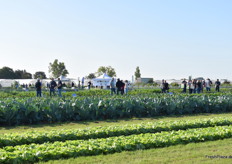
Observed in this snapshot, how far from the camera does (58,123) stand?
12.6m

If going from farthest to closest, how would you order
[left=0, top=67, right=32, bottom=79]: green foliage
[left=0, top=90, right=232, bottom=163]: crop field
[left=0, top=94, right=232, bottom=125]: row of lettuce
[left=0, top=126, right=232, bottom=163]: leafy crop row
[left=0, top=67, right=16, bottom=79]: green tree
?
[left=0, top=67, right=32, bottom=79]: green foliage
[left=0, top=67, right=16, bottom=79]: green tree
[left=0, top=94, right=232, bottom=125]: row of lettuce
[left=0, top=90, right=232, bottom=163]: crop field
[left=0, top=126, right=232, bottom=163]: leafy crop row

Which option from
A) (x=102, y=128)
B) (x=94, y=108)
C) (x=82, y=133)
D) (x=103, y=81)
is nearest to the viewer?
(x=82, y=133)

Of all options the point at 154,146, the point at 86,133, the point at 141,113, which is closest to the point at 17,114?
the point at 86,133

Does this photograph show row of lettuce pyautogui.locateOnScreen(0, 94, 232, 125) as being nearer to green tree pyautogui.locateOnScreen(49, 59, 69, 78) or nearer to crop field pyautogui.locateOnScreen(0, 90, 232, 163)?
crop field pyautogui.locateOnScreen(0, 90, 232, 163)

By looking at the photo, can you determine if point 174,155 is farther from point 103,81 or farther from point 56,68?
point 56,68

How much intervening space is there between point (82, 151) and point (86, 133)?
199cm

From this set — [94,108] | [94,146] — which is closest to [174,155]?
[94,146]

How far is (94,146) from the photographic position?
6.70 metres

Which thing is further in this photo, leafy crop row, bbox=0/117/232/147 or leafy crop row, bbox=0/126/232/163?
leafy crop row, bbox=0/117/232/147

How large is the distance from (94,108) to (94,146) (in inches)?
274

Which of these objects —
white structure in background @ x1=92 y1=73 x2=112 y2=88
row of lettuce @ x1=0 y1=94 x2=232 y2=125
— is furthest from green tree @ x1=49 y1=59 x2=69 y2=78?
row of lettuce @ x1=0 y1=94 x2=232 y2=125

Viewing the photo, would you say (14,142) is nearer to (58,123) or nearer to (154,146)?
(154,146)

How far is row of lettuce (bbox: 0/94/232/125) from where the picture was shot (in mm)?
12297

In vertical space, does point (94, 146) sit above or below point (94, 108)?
below
